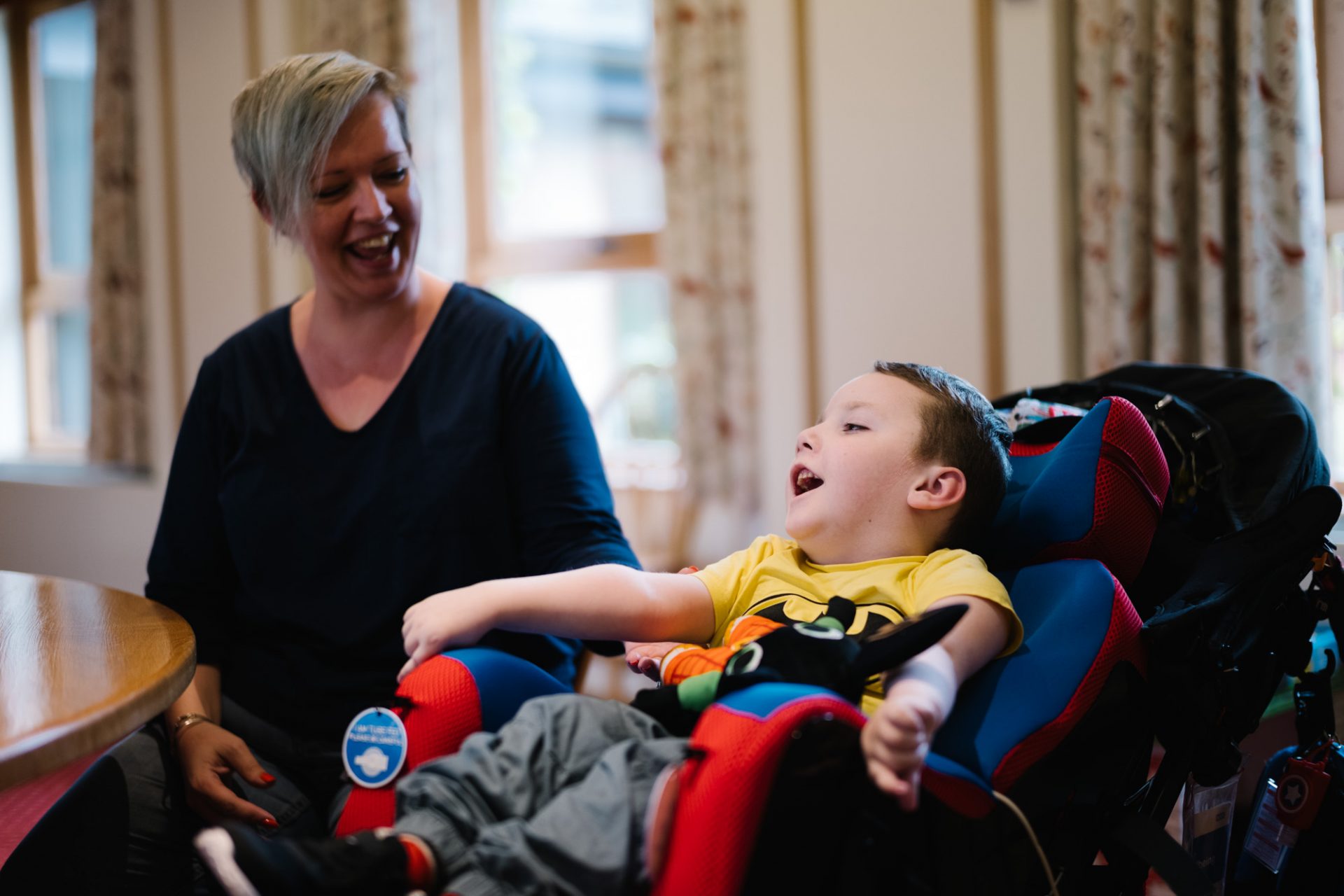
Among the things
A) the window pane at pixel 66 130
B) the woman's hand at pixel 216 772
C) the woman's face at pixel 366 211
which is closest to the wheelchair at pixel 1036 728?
the woman's hand at pixel 216 772

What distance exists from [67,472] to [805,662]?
4.70m

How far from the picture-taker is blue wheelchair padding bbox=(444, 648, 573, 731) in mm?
1062

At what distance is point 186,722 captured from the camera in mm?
1344

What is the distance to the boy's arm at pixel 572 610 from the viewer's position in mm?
1104

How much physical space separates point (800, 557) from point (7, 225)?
5.09m

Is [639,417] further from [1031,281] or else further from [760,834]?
[760,834]

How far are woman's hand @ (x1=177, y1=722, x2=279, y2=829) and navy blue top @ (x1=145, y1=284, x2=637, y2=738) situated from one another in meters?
0.10

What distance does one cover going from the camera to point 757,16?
Result: 3117 millimetres

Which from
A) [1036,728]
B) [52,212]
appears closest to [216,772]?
[1036,728]

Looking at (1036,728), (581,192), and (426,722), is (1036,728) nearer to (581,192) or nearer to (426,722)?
(426,722)

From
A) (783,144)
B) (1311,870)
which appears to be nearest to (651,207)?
(783,144)

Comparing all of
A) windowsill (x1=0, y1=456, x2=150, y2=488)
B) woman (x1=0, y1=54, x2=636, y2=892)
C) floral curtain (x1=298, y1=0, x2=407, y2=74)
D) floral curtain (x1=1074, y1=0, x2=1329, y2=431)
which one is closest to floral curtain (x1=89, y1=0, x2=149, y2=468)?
windowsill (x1=0, y1=456, x2=150, y2=488)

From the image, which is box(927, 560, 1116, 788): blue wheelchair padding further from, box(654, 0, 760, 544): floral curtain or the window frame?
the window frame

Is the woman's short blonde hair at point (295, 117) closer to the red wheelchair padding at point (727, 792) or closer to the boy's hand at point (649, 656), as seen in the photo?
the boy's hand at point (649, 656)
